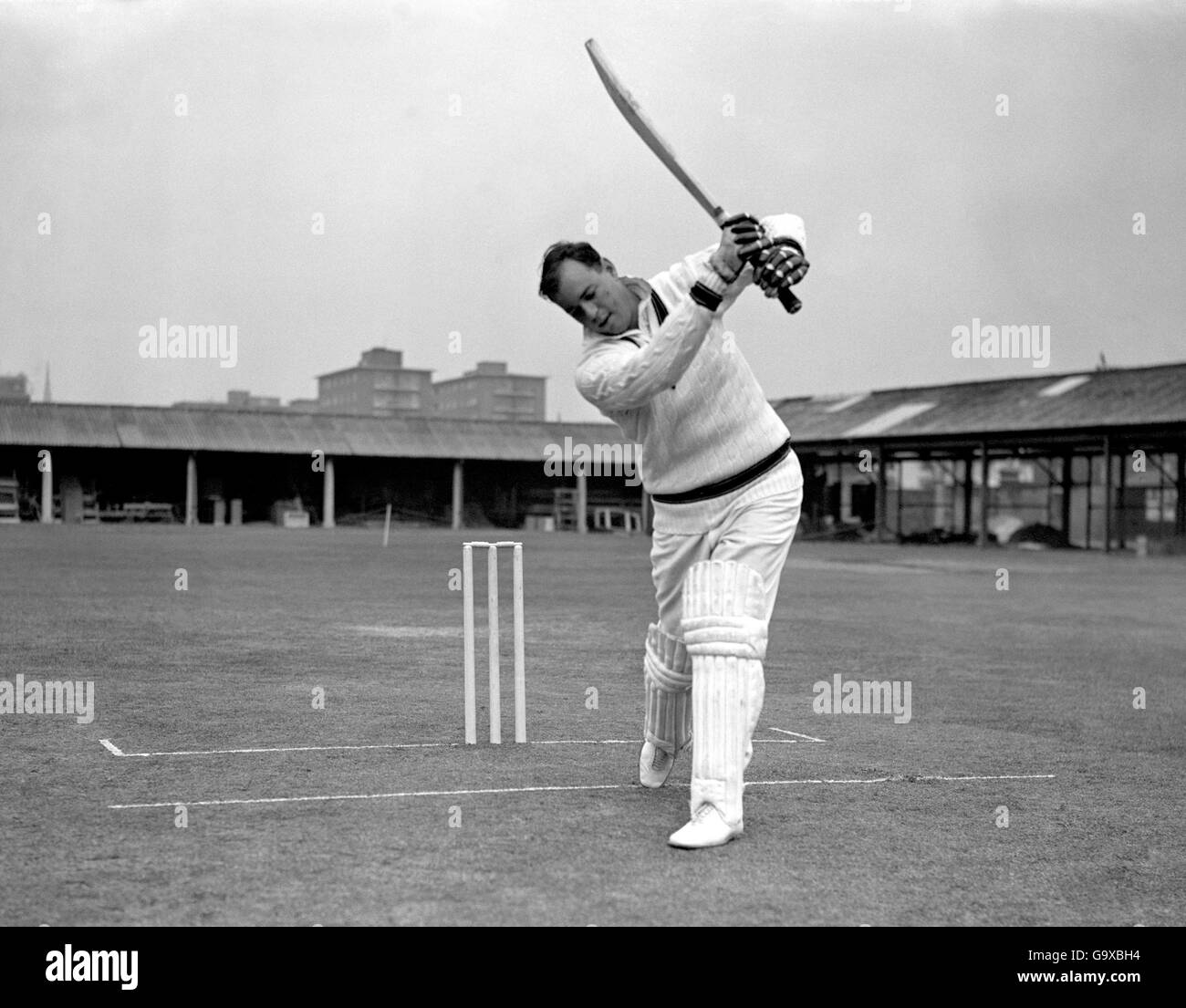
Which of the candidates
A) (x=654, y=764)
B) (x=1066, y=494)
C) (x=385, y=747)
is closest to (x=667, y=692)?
(x=654, y=764)

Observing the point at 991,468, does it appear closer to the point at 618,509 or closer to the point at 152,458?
the point at 618,509

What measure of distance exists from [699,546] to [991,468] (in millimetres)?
68651

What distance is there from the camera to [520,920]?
433 centimetres

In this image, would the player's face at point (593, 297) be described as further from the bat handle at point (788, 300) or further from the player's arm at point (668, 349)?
the bat handle at point (788, 300)

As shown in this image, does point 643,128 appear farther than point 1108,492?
No

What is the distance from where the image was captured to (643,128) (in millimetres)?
5855

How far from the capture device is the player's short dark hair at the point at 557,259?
559cm

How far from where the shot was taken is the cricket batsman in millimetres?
5289

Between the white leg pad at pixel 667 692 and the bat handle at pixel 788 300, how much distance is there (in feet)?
5.40

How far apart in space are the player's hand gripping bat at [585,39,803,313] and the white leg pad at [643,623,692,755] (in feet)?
5.99

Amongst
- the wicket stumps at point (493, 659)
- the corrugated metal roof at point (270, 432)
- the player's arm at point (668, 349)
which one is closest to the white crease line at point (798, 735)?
the wicket stumps at point (493, 659)

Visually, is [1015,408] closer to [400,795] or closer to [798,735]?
[798,735]

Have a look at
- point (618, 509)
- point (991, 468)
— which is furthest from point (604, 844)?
point (991, 468)

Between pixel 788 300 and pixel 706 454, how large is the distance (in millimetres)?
875
